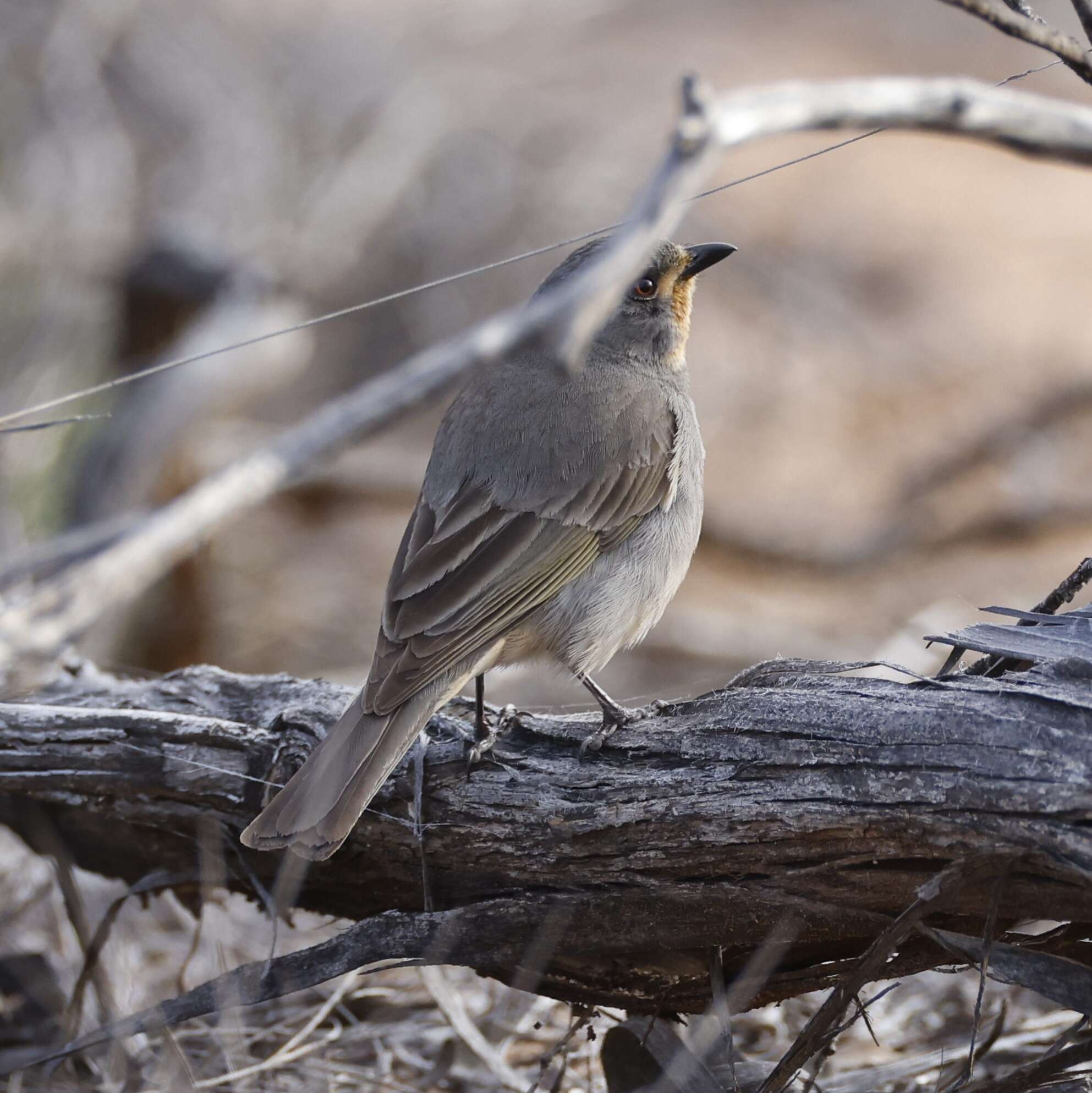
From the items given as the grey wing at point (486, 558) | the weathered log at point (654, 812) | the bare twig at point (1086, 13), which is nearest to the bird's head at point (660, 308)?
the grey wing at point (486, 558)

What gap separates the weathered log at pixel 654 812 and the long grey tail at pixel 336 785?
0.16 meters

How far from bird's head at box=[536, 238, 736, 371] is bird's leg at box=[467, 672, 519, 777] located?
128 centimetres

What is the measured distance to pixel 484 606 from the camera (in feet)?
10.8

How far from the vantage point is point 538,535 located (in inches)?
137

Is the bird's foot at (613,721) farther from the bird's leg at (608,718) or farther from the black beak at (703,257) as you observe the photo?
the black beak at (703,257)

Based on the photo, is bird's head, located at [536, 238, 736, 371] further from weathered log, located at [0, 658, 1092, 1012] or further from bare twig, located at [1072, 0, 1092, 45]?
bare twig, located at [1072, 0, 1092, 45]

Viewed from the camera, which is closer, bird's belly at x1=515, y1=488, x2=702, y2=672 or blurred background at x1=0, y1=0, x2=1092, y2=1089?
bird's belly at x1=515, y1=488, x2=702, y2=672

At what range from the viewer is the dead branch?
1.41 meters

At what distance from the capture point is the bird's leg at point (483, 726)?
9.78 feet

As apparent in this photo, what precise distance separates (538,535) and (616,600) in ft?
0.91

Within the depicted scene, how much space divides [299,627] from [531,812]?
18.4ft

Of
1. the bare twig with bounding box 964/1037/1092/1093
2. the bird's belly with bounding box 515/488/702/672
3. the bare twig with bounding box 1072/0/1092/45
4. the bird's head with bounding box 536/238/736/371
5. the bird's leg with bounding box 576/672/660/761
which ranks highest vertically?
the bare twig with bounding box 1072/0/1092/45

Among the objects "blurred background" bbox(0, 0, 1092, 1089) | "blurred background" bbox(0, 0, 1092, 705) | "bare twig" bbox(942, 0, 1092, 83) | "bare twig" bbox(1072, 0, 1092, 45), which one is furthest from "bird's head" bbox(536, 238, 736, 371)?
"bare twig" bbox(942, 0, 1092, 83)

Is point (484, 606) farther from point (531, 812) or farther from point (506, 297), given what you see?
point (506, 297)
